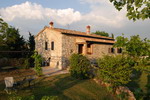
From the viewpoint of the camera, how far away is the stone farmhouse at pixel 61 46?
60.1 ft


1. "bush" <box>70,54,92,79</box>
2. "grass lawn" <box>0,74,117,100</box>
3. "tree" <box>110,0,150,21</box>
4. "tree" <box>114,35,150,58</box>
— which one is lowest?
"grass lawn" <box>0,74,117,100</box>

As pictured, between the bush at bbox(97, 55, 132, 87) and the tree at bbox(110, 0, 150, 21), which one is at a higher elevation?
the tree at bbox(110, 0, 150, 21)

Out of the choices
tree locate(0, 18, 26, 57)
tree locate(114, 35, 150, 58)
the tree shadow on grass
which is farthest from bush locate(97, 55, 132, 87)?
tree locate(0, 18, 26, 57)

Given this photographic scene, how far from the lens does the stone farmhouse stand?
1833 cm

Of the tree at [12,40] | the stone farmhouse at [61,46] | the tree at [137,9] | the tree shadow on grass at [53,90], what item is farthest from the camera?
the tree at [12,40]

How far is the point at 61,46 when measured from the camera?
1814 centimetres

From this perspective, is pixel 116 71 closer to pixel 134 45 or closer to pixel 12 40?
pixel 134 45

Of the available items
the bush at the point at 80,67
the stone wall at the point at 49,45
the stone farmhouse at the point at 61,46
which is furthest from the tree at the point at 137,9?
the stone wall at the point at 49,45

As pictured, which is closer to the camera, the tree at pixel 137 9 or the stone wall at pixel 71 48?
the tree at pixel 137 9

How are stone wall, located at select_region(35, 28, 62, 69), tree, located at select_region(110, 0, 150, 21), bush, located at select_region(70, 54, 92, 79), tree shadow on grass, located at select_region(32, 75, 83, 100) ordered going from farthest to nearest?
1. stone wall, located at select_region(35, 28, 62, 69)
2. bush, located at select_region(70, 54, 92, 79)
3. tree shadow on grass, located at select_region(32, 75, 83, 100)
4. tree, located at select_region(110, 0, 150, 21)

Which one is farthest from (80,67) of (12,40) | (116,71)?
(12,40)

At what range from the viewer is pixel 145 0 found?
101 inches

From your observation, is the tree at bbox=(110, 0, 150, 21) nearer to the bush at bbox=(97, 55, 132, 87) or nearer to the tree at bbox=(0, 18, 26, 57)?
the bush at bbox=(97, 55, 132, 87)

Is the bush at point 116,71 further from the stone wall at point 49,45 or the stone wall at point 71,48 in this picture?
the stone wall at point 49,45
